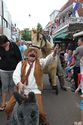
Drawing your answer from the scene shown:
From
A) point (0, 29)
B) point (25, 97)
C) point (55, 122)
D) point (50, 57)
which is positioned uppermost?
point (0, 29)

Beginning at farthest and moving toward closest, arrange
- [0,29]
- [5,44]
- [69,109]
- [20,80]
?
[0,29], [69,109], [5,44], [20,80]

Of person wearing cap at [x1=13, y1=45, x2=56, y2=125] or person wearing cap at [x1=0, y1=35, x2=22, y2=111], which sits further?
person wearing cap at [x1=0, y1=35, x2=22, y2=111]

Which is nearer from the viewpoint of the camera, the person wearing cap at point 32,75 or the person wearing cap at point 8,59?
the person wearing cap at point 32,75

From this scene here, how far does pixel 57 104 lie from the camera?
9.08 m

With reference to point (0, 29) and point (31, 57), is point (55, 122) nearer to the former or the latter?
point (31, 57)

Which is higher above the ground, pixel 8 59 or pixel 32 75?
pixel 8 59

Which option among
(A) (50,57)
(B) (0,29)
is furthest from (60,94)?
(B) (0,29)

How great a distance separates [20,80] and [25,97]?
2.05ft

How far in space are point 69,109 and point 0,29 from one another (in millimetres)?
8085

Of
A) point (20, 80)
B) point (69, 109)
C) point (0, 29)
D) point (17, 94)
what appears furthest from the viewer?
point (0, 29)

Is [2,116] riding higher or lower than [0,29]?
lower

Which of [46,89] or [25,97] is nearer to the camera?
[25,97]

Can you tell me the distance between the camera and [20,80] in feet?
20.4

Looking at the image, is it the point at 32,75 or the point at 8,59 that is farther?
the point at 8,59
